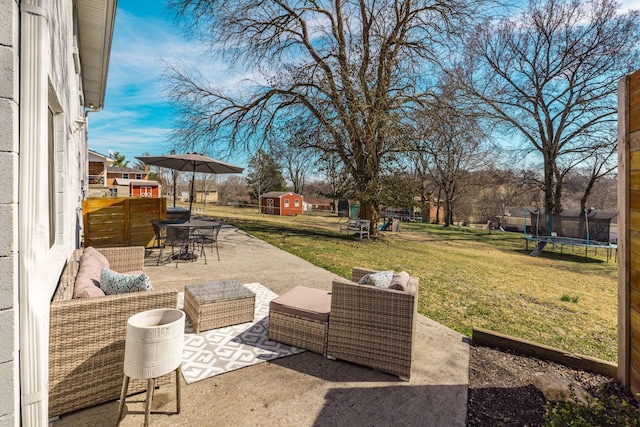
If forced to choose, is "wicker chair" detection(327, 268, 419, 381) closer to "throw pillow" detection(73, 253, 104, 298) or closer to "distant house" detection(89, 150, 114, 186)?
"throw pillow" detection(73, 253, 104, 298)

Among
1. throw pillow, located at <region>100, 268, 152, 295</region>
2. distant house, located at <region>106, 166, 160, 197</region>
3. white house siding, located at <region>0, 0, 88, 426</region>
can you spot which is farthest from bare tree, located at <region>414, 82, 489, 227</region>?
distant house, located at <region>106, 166, 160, 197</region>

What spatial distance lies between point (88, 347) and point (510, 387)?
3.50 m

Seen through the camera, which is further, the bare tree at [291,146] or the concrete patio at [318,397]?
the bare tree at [291,146]

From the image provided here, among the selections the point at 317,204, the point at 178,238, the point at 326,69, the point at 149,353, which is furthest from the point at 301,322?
the point at 317,204

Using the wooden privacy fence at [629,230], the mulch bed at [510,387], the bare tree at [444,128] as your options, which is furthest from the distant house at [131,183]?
the wooden privacy fence at [629,230]

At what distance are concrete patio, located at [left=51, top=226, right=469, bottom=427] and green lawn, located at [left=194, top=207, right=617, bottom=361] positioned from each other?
142cm

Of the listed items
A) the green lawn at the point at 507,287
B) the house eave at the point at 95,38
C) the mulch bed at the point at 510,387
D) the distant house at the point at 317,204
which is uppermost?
the house eave at the point at 95,38

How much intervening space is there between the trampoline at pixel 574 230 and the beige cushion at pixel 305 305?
39.7ft

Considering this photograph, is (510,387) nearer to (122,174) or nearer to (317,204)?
(122,174)

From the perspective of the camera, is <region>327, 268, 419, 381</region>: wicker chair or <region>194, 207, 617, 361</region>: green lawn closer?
<region>327, 268, 419, 381</region>: wicker chair

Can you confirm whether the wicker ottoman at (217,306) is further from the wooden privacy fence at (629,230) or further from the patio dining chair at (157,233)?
the patio dining chair at (157,233)

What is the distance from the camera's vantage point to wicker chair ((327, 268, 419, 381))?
282cm

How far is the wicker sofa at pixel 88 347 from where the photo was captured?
7.08 ft

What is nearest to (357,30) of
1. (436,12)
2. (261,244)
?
(436,12)
